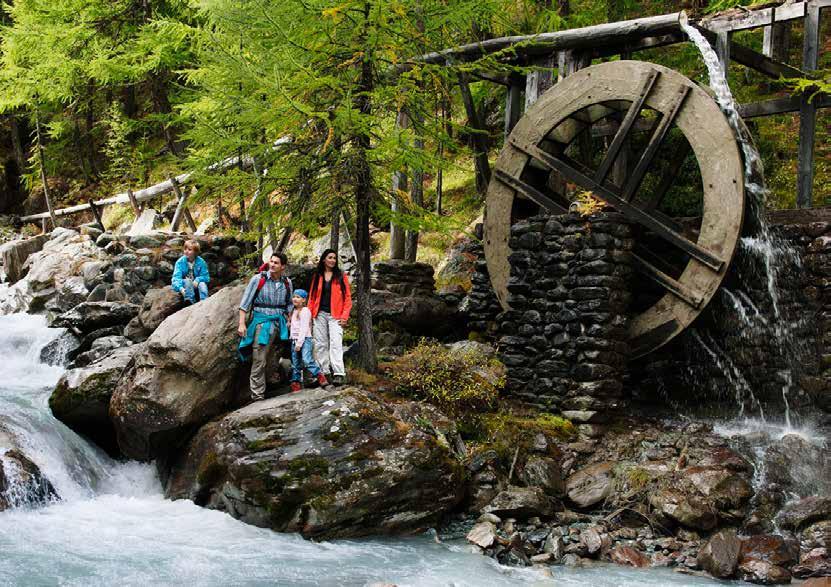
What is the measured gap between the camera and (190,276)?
9.84 metres

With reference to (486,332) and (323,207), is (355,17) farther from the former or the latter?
(486,332)

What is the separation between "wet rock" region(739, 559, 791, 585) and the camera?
5.36m

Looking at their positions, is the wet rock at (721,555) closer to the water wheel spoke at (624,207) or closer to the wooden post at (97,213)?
the water wheel spoke at (624,207)

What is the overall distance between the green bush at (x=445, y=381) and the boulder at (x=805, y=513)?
2948 millimetres

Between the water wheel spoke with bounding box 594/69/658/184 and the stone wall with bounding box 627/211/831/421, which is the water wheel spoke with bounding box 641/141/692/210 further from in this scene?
the stone wall with bounding box 627/211/831/421

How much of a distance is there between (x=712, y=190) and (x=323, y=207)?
4089 millimetres

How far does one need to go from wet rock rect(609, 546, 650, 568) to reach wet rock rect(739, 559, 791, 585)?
68 centimetres

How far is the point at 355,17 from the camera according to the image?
728cm

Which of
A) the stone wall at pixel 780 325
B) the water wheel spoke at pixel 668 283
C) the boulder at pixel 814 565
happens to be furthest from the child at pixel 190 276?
the boulder at pixel 814 565

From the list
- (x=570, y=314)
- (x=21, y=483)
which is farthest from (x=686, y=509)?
(x=21, y=483)

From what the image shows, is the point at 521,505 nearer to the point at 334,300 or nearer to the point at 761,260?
the point at 334,300

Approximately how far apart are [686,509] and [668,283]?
290cm

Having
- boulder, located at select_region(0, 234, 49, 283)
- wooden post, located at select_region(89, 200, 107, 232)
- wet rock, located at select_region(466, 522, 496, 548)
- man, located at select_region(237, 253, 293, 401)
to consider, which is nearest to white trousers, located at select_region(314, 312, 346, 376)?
man, located at select_region(237, 253, 293, 401)

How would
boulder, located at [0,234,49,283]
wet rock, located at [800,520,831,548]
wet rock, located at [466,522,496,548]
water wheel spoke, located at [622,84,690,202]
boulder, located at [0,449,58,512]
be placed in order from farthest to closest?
boulder, located at [0,234,49,283]
water wheel spoke, located at [622,84,690,202]
boulder, located at [0,449,58,512]
wet rock, located at [466,522,496,548]
wet rock, located at [800,520,831,548]
